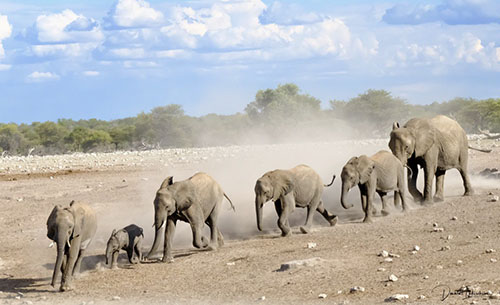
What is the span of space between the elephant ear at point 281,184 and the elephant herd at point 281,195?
20 mm

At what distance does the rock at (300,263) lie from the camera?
12781mm

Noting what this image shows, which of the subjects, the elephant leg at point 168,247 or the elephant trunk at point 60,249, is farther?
the elephant leg at point 168,247

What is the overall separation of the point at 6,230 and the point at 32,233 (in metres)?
1.08

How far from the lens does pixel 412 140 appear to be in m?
18.5

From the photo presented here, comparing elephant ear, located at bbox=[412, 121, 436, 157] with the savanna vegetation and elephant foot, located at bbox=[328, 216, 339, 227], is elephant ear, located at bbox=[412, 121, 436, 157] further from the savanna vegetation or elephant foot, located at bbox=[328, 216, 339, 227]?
the savanna vegetation

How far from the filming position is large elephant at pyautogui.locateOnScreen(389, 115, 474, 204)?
1847cm

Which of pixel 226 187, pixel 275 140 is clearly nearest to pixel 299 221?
pixel 226 187

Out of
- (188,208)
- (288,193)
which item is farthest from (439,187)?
(188,208)

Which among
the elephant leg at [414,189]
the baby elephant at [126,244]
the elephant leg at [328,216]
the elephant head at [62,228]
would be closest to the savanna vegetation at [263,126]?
the elephant leg at [414,189]

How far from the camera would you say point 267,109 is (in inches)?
2586

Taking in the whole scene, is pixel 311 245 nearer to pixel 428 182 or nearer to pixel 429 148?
pixel 428 182

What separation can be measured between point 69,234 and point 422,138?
8748 millimetres

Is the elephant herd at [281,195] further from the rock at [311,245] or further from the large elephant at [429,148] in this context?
the rock at [311,245]

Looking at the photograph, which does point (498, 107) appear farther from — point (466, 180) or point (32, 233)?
point (32, 233)
